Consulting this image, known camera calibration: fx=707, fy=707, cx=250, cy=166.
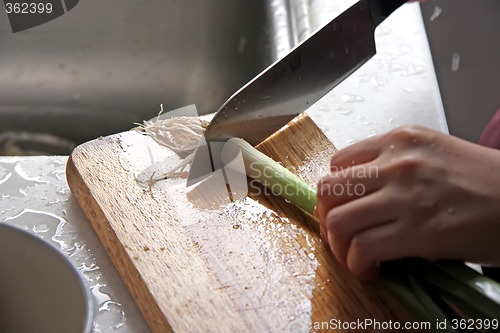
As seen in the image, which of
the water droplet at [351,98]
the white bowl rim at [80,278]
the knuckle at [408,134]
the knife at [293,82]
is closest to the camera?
the white bowl rim at [80,278]

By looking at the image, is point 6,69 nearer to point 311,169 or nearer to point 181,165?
point 181,165

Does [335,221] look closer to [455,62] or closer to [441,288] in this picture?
[441,288]

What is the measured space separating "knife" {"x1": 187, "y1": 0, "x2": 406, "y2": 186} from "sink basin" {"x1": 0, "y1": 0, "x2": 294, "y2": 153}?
0.97 ft

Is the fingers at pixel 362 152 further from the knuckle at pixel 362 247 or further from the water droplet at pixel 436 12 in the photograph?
the water droplet at pixel 436 12

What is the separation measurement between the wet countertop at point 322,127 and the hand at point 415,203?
23 centimetres

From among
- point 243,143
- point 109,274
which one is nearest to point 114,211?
point 109,274

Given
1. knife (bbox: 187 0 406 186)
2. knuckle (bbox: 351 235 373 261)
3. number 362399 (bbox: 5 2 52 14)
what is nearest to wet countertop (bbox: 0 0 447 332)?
knife (bbox: 187 0 406 186)

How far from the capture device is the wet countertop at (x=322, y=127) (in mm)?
748

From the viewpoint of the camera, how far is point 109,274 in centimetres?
75

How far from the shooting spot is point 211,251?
0.75 metres

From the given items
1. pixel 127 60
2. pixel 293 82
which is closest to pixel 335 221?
pixel 293 82

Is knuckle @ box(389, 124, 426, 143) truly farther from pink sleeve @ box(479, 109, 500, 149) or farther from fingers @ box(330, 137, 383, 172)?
pink sleeve @ box(479, 109, 500, 149)

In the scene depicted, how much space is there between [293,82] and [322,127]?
0.15 m

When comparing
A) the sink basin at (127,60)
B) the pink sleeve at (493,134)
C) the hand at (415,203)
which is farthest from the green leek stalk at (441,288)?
the sink basin at (127,60)
